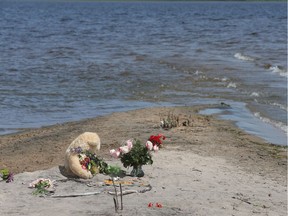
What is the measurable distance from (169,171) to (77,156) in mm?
1425

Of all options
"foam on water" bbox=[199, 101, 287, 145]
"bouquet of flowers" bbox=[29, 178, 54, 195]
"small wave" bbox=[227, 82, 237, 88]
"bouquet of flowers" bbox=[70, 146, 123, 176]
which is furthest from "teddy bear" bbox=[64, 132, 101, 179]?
"small wave" bbox=[227, 82, 237, 88]

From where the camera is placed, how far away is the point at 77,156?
9.63m

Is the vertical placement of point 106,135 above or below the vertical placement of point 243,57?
above

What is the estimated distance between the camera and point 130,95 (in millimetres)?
19312

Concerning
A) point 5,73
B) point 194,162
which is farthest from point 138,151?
point 5,73

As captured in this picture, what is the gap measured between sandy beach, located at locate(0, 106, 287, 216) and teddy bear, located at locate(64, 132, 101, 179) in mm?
136

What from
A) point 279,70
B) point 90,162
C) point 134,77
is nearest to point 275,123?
point 90,162

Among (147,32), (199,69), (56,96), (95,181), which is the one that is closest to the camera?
(95,181)

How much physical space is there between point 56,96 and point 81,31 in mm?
30699

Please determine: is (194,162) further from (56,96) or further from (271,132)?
(56,96)

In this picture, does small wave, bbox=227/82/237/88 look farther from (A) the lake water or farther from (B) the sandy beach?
(B) the sandy beach

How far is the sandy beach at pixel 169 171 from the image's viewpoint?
8453 millimetres

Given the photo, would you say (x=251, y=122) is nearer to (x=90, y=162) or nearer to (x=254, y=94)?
(x=254, y=94)

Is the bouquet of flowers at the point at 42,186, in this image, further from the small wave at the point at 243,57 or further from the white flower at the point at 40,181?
the small wave at the point at 243,57
